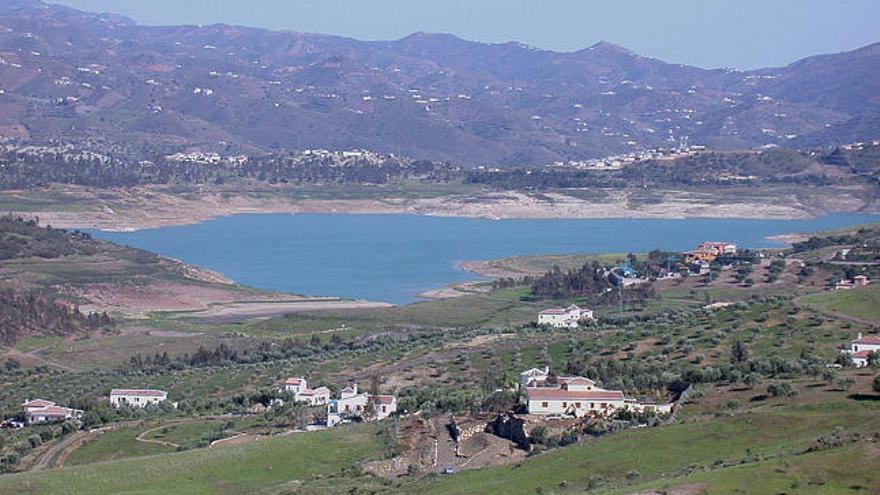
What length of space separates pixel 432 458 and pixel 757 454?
6.01 meters

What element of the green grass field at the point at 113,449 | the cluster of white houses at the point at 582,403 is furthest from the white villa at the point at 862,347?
the green grass field at the point at 113,449

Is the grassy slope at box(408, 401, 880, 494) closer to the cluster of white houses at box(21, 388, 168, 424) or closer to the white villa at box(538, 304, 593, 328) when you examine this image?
the cluster of white houses at box(21, 388, 168, 424)

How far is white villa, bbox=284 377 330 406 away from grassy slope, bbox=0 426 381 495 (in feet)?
23.9

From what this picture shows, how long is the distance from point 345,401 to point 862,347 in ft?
36.8

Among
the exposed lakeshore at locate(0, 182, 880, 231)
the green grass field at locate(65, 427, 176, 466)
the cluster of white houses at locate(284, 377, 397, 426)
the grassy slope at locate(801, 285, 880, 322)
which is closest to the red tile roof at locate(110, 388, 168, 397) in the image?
the cluster of white houses at locate(284, 377, 397, 426)

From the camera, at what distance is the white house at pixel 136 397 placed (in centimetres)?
3622

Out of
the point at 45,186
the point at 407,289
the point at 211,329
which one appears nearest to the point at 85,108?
the point at 45,186

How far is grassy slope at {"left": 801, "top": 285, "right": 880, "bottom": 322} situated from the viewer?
41.5 meters

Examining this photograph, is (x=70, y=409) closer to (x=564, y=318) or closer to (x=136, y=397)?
(x=136, y=397)

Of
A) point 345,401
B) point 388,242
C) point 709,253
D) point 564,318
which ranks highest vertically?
point 345,401

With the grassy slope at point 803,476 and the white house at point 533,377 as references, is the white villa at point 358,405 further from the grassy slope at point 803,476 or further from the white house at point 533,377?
the grassy slope at point 803,476

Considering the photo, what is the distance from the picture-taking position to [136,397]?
3656cm

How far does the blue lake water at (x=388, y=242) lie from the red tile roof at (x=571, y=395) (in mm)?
41654

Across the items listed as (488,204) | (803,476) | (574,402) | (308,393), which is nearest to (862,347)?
(574,402)
